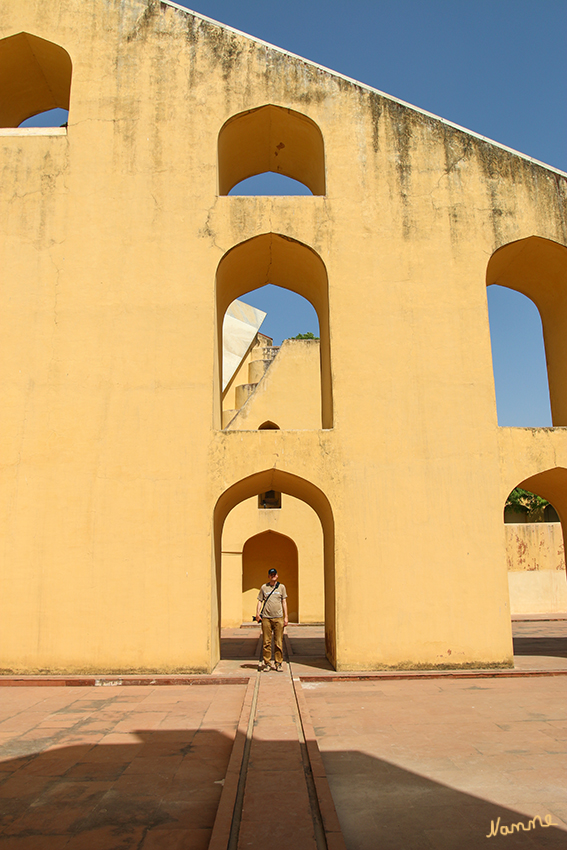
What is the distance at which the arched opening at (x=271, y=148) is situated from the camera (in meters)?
8.68

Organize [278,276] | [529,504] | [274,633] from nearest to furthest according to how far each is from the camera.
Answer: [274,633] → [278,276] → [529,504]

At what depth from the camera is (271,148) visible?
954 cm

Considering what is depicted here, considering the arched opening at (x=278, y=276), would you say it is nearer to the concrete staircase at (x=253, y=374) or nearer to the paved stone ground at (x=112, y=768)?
the paved stone ground at (x=112, y=768)

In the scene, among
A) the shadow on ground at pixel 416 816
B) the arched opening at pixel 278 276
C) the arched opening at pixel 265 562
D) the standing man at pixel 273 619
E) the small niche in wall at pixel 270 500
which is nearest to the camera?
the shadow on ground at pixel 416 816

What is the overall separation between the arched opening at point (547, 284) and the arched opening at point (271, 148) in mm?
2932

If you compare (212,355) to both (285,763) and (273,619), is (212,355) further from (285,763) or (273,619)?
(285,763)

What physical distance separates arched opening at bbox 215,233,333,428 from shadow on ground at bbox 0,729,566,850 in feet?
15.2

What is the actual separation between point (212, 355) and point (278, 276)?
243cm

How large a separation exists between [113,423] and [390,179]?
5.09 m

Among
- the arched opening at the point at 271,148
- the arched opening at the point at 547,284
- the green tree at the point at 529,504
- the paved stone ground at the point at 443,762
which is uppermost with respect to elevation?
the arched opening at the point at 271,148

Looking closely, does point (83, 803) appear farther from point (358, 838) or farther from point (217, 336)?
point (217, 336)

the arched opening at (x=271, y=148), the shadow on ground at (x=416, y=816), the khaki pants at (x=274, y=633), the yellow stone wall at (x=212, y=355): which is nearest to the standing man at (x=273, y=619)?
the khaki pants at (x=274, y=633)

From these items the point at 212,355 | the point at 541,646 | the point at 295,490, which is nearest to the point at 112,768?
the point at 212,355

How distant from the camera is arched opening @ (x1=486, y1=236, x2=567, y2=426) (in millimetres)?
8570
